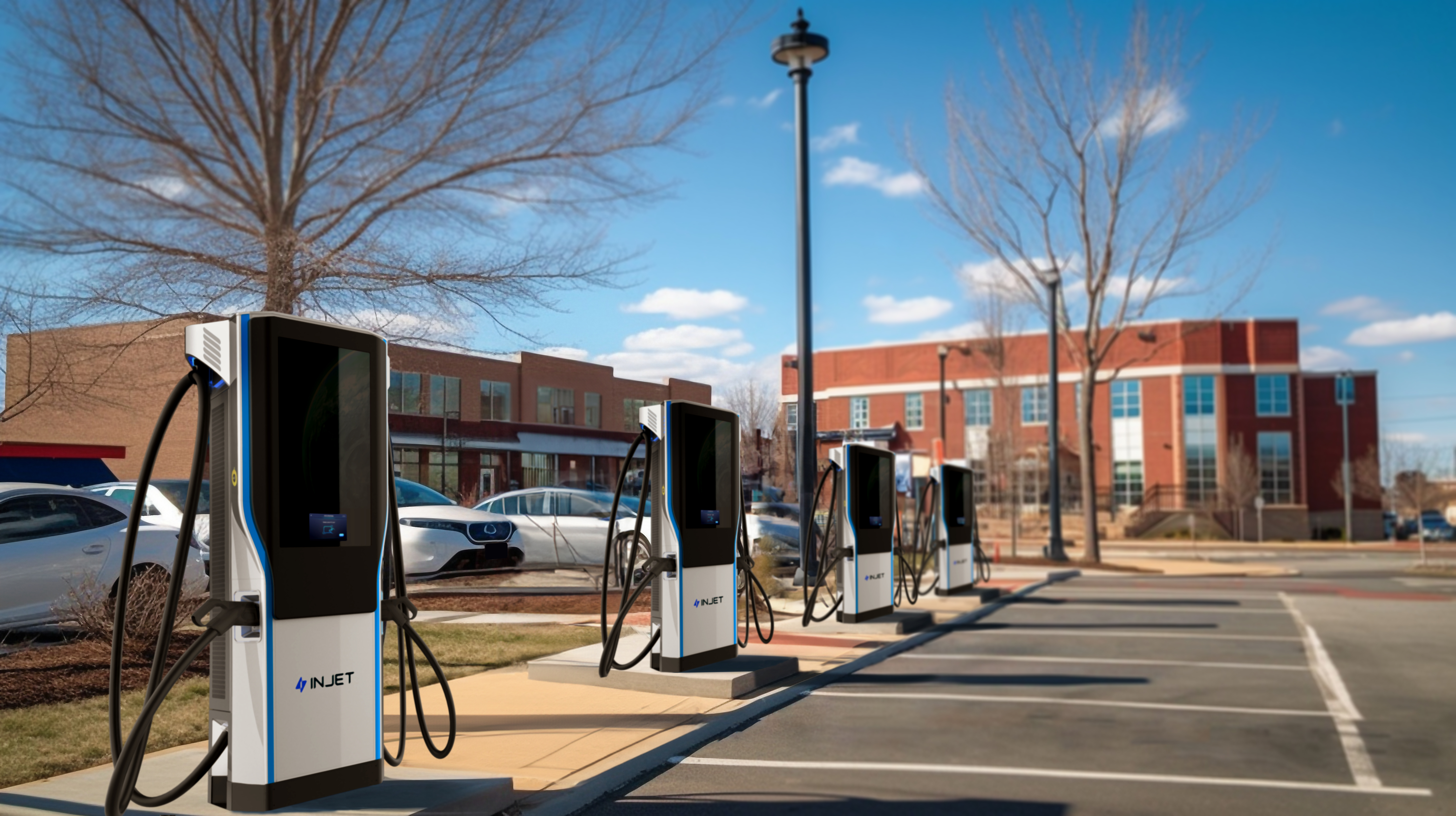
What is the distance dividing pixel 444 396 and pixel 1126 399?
60.5 metres

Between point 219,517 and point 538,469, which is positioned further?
point 538,469

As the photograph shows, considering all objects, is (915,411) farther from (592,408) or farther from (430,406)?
(430,406)

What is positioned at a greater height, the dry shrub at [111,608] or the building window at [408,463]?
the building window at [408,463]

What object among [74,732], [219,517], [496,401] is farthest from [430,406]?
[219,517]

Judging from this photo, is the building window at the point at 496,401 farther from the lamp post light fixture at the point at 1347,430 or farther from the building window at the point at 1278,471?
the building window at the point at 1278,471

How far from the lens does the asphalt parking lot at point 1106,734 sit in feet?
21.4

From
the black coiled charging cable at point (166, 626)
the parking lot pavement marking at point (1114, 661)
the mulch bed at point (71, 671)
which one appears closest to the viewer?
the black coiled charging cable at point (166, 626)

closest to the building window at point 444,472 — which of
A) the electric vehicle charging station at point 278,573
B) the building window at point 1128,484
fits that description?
the electric vehicle charging station at point 278,573

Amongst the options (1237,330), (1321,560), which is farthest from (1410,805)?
(1237,330)

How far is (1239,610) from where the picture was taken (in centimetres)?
1855

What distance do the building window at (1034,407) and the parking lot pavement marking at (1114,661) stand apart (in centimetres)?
5540

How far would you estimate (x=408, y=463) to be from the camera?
13719mm

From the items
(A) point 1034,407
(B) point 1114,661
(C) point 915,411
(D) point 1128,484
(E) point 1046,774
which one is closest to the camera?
(E) point 1046,774

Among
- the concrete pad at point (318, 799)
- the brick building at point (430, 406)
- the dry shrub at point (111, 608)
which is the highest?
the brick building at point (430, 406)
